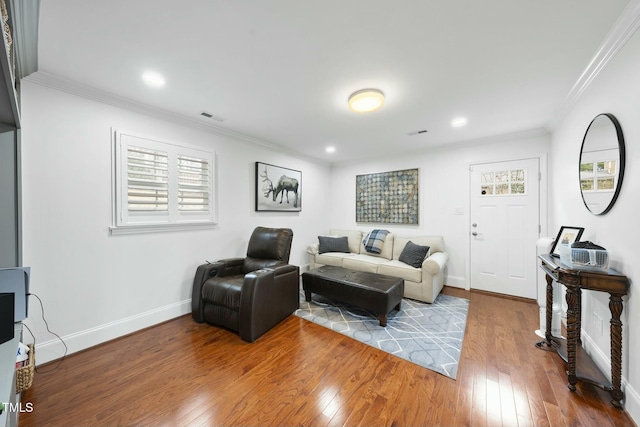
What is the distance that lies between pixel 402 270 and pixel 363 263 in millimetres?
613

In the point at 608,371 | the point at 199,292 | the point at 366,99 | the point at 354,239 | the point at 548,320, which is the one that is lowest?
the point at 608,371

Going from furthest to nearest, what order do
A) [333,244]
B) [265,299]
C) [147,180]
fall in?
[333,244] < [147,180] < [265,299]

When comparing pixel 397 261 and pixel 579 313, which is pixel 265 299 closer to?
pixel 397 261

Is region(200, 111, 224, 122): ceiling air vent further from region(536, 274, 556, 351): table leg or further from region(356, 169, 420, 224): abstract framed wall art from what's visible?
region(536, 274, 556, 351): table leg

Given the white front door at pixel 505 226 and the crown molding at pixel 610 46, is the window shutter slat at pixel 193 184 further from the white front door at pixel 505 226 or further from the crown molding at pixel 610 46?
the white front door at pixel 505 226

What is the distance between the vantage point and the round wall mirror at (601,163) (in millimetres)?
1625

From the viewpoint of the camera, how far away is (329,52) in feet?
5.54

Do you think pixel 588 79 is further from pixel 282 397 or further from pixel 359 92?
pixel 282 397

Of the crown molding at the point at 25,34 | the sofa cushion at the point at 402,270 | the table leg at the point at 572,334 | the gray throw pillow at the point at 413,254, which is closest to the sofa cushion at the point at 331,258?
the sofa cushion at the point at 402,270

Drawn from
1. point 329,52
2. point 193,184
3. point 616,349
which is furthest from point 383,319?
point 193,184

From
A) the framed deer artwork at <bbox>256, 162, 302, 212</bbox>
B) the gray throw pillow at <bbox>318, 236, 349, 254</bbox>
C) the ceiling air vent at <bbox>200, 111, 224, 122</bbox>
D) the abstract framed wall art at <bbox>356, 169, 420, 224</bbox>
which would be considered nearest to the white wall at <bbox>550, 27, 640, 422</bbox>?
the abstract framed wall art at <bbox>356, 169, 420, 224</bbox>

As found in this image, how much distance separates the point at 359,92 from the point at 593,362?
2891 mm

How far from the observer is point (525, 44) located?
5.27 feet

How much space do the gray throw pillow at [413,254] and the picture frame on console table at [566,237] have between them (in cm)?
141
